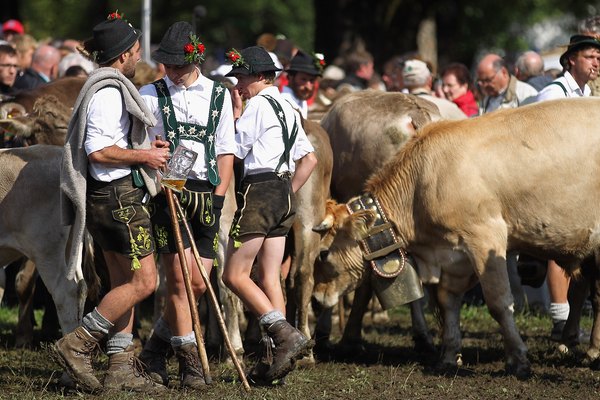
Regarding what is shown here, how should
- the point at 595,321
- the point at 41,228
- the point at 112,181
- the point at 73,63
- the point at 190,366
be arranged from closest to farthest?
the point at 112,181, the point at 190,366, the point at 41,228, the point at 595,321, the point at 73,63

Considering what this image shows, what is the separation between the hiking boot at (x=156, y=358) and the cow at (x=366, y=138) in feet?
7.08

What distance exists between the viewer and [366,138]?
31.6ft

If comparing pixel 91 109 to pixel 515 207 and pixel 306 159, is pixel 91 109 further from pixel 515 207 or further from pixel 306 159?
pixel 515 207

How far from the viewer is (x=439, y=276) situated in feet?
27.3

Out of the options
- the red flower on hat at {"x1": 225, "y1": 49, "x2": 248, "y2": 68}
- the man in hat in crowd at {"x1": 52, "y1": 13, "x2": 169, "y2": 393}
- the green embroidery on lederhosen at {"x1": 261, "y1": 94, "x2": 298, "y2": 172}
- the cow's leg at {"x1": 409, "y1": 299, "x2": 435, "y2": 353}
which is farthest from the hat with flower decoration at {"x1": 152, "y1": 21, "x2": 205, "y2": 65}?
the cow's leg at {"x1": 409, "y1": 299, "x2": 435, "y2": 353}

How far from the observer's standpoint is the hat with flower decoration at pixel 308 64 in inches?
410

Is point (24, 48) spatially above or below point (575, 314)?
above

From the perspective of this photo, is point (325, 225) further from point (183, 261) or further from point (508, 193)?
point (183, 261)

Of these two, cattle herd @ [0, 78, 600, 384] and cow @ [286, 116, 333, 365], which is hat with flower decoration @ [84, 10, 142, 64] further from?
cow @ [286, 116, 333, 365]

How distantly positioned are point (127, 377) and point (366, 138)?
356cm

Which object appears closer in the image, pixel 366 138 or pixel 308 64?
pixel 366 138

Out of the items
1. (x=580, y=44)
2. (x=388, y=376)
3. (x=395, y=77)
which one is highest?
(x=580, y=44)

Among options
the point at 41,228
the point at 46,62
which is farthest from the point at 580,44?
the point at 46,62

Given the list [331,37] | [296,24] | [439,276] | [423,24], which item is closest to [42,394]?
[439,276]
